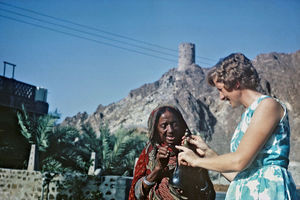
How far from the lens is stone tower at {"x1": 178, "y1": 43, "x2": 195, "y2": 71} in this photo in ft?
180

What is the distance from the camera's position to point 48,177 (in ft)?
26.0

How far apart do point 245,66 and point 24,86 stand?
14.5m

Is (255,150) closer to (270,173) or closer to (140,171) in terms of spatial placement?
(270,173)

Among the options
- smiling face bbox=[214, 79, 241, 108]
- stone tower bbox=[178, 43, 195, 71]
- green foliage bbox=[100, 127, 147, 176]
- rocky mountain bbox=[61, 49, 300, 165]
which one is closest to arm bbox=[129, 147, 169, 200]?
smiling face bbox=[214, 79, 241, 108]

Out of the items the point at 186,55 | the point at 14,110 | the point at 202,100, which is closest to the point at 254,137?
the point at 14,110

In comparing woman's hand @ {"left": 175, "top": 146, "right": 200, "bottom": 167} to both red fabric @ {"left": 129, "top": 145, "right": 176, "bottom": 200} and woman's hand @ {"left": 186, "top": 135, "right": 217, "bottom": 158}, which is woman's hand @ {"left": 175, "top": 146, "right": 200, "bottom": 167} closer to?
woman's hand @ {"left": 186, "top": 135, "right": 217, "bottom": 158}

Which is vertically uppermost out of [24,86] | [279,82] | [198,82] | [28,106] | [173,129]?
[198,82]

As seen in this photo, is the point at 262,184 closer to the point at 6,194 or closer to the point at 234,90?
the point at 234,90

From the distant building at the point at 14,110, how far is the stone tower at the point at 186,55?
40.8 m

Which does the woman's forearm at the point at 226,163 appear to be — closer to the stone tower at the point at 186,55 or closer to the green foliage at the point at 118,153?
the green foliage at the point at 118,153

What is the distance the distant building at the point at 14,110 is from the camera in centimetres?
1196

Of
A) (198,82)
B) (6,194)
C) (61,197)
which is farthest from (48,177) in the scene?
(198,82)

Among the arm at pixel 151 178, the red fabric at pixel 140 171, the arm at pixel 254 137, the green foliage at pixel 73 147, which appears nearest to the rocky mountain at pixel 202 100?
the green foliage at pixel 73 147

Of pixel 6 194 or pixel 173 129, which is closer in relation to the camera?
pixel 173 129
